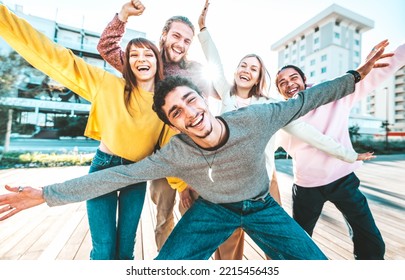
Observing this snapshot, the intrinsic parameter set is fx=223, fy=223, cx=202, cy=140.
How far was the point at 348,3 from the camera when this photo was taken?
1.82 meters

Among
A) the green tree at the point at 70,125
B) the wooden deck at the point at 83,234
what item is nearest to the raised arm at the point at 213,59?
the wooden deck at the point at 83,234

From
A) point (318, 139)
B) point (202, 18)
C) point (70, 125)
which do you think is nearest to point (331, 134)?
point (318, 139)

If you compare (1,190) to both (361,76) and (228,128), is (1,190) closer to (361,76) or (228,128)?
(228,128)

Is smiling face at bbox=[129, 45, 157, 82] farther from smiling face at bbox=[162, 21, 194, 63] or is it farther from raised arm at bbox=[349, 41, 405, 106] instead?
raised arm at bbox=[349, 41, 405, 106]

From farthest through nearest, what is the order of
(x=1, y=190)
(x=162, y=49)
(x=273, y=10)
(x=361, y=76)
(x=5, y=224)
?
(x=1, y=190)
(x=5, y=224)
(x=273, y=10)
(x=162, y=49)
(x=361, y=76)

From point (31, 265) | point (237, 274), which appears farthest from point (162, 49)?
point (31, 265)

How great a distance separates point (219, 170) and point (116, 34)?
3.14 ft

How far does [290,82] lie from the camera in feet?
5.03

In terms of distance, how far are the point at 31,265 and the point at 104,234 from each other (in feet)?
2.33

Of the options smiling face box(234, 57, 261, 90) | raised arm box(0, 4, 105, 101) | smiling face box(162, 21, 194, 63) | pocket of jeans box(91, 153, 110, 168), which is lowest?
pocket of jeans box(91, 153, 110, 168)

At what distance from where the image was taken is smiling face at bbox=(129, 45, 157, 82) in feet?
3.86

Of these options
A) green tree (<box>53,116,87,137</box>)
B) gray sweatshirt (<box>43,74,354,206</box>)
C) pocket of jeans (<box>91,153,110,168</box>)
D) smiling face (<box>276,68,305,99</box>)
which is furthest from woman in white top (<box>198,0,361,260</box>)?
green tree (<box>53,116,87,137</box>)

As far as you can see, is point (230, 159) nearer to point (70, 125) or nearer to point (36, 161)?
point (36, 161)

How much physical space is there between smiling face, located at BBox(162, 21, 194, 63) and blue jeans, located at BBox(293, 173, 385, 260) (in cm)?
119
